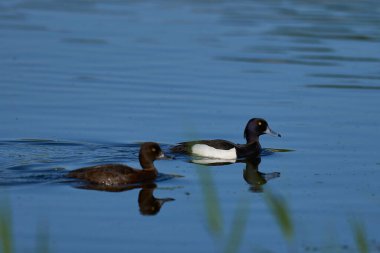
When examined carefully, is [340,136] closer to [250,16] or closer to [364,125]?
[364,125]

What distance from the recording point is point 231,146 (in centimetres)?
1466

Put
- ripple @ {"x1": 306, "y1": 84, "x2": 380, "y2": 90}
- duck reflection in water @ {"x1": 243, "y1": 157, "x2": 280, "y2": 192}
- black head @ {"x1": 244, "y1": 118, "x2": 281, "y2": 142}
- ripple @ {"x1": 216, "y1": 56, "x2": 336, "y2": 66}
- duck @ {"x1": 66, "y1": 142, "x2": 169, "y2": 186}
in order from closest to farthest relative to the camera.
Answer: duck @ {"x1": 66, "y1": 142, "x2": 169, "y2": 186} → duck reflection in water @ {"x1": 243, "y1": 157, "x2": 280, "y2": 192} → black head @ {"x1": 244, "y1": 118, "x2": 281, "y2": 142} → ripple @ {"x1": 306, "y1": 84, "x2": 380, "y2": 90} → ripple @ {"x1": 216, "y1": 56, "x2": 336, "y2": 66}

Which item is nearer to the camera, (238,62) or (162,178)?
(162,178)

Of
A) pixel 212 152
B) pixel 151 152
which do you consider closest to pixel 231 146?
pixel 212 152

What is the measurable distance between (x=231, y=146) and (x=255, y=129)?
34.1 inches

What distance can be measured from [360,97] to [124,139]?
594 centimetres

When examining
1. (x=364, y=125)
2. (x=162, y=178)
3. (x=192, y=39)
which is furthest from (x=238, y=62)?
(x=162, y=178)

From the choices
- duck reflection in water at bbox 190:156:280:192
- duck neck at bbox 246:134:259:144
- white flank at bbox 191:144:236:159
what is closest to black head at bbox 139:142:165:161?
duck reflection in water at bbox 190:156:280:192

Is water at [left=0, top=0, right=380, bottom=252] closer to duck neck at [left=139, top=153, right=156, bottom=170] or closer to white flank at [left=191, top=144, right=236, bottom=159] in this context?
white flank at [left=191, top=144, right=236, bottom=159]

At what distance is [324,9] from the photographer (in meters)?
34.4

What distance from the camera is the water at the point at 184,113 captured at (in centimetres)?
1028

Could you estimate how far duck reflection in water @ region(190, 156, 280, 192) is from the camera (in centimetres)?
1251

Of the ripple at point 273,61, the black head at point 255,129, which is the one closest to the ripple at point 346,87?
the ripple at point 273,61

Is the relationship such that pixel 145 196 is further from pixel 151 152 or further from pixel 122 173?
pixel 151 152
